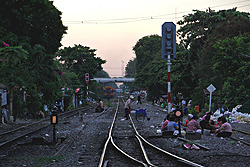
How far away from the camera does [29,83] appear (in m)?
28.4

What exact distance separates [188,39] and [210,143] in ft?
106

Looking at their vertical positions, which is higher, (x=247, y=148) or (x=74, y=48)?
(x=74, y=48)

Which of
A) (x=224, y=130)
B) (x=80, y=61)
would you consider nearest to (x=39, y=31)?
(x=224, y=130)

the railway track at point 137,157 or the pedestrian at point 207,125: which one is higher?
the pedestrian at point 207,125

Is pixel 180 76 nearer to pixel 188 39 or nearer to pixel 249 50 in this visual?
pixel 188 39

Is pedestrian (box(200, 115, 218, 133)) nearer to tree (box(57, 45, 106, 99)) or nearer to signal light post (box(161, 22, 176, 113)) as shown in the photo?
signal light post (box(161, 22, 176, 113))

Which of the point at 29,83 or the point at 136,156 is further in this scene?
the point at 29,83

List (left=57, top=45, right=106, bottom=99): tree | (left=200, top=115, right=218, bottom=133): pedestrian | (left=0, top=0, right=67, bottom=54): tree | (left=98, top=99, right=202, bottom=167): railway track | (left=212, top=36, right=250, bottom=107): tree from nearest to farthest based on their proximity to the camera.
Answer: (left=98, top=99, right=202, bottom=167): railway track → (left=200, top=115, right=218, bottom=133): pedestrian → (left=0, top=0, right=67, bottom=54): tree → (left=212, top=36, right=250, bottom=107): tree → (left=57, top=45, right=106, bottom=99): tree

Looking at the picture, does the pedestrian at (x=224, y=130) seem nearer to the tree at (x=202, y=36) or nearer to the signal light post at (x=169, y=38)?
the signal light post at (x=169, y=38)

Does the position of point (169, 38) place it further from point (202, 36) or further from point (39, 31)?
point (202, 36)

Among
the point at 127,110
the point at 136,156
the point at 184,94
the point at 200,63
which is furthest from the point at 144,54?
the point at 136,156

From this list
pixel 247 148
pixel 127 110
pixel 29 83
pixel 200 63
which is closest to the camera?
pixel 247 148

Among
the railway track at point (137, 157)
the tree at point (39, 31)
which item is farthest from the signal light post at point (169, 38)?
the tree at point (39, 31)

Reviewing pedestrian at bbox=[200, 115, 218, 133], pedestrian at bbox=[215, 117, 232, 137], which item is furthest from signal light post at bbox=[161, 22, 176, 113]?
pedestrian at bbox=[215, 117, 232, 137]
